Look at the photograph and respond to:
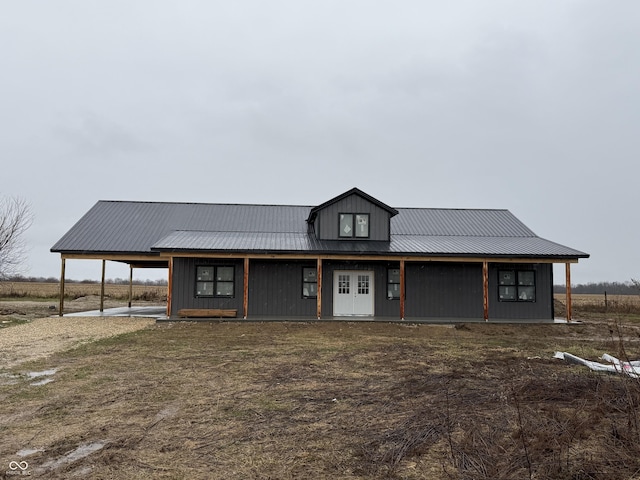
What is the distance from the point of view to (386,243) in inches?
772

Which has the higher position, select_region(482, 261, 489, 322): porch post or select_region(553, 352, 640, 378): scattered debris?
select_region(482, 261, 489, 322): porch post

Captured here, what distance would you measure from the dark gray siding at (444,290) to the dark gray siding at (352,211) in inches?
71.6

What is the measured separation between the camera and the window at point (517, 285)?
63.9 feet

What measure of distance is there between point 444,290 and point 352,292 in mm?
3608

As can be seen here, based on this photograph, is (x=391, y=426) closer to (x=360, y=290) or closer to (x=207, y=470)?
(x=207, y=470)

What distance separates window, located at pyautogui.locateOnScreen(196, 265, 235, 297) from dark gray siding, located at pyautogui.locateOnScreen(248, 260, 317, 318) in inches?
31.3

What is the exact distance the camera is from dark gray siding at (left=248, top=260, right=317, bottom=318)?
19.0 metres

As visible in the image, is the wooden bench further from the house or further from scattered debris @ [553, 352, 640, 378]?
scattered debris @ [553, 352, 640, 378]

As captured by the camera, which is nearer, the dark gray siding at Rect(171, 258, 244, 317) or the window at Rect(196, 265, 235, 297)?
the dark gray siding at Rect(171, 258, 244, 317)

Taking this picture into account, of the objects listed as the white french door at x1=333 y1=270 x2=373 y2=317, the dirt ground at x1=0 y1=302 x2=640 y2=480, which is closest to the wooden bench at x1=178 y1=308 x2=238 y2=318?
the white french door at x1=333 y1=270 x2=373 y2=317

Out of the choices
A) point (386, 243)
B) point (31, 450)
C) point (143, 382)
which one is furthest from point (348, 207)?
point (31, 450)

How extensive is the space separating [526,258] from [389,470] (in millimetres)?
15648

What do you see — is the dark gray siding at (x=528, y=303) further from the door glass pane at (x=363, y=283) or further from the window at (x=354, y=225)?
the window at (x=354, y=225)

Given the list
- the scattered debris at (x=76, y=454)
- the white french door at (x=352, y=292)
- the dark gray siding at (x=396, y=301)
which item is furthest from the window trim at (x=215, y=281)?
the scattered debris at (x=76, y=454)
